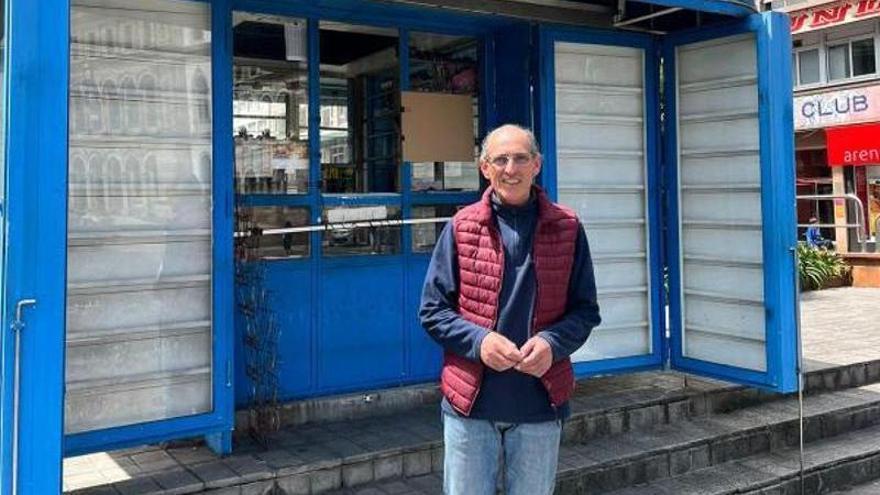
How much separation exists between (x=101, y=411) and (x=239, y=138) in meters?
1.72

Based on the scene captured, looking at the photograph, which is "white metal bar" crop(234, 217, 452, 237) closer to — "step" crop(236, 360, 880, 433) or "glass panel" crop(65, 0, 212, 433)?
"glass panel" crop(65, 0, 212, 433)

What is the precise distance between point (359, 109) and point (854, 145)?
57.1ft

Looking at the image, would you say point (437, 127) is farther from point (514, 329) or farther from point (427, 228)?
point (514, 329)

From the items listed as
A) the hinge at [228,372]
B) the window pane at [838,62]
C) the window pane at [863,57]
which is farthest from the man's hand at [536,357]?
the window pane at [838,62]

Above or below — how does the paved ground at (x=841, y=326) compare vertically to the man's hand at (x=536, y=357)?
below

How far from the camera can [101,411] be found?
3.72m

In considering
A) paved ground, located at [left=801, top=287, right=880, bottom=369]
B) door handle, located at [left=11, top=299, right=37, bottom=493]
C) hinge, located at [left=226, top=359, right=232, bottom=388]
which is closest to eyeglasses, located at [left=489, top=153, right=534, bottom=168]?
door handle, located at [left=11, top=299, right=37, bottom=493]

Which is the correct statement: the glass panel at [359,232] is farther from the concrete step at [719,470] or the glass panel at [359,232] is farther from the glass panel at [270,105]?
the concrete step at [719,470]

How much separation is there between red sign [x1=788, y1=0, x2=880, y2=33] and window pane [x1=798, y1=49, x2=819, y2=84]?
0.73 m

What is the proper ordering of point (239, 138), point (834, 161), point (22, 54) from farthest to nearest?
point (834, 161)
point (239, 138)
point (22, 54)

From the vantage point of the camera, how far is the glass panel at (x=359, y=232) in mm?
4891

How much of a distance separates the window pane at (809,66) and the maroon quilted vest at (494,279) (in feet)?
66.9

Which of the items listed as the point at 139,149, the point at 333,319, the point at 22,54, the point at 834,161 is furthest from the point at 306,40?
the point at 834,161

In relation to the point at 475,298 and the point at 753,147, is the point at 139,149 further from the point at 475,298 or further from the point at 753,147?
the point at 753,147
